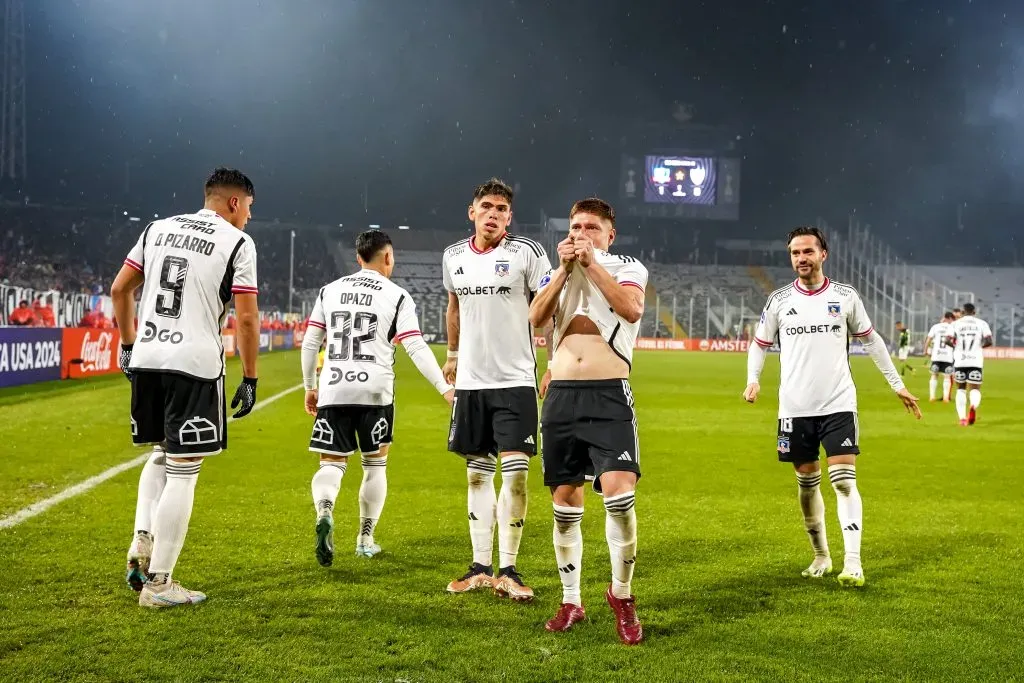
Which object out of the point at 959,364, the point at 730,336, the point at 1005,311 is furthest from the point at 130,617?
the point at 1005,311

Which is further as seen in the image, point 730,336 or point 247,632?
point 730,336

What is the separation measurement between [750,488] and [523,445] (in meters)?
4.80

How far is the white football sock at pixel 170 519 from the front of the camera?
16.1ft

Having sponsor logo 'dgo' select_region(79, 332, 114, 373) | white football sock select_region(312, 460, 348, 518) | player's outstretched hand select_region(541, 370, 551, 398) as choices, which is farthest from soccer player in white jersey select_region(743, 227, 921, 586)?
sponsor logo 'dgo' select_region(79, 332, 114, 373)

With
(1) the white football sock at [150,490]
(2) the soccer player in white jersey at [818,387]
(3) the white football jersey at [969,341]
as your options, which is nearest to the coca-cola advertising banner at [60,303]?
(1) the white football sock at [150,490]

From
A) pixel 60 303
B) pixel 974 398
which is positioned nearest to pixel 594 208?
pixel 974 398

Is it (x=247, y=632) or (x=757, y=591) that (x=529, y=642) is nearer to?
(x=247, y=632)

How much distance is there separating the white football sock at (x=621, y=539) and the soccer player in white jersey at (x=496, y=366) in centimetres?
93

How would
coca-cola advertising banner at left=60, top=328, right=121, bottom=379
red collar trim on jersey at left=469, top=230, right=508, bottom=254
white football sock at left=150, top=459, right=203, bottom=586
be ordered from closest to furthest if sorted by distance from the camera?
white football sock at left=150, top=459, right=203, bottom=586
red collar trim on jersey at left=469, top=230, right=508, bottom=254
coca-cola advertising banner at left=60, top=328, right=121, bottom=379

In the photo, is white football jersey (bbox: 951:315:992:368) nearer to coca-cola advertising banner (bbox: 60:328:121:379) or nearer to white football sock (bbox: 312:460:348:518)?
white football sock (bbox: 312:460:348:518)

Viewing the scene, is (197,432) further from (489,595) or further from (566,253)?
(566,253)

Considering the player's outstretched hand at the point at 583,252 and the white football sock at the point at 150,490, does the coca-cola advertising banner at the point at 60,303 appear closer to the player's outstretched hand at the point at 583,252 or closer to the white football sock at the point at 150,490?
the white football sock at the point at 150,490

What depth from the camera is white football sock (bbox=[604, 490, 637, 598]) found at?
14.8 feet

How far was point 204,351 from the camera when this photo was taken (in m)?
4.96
